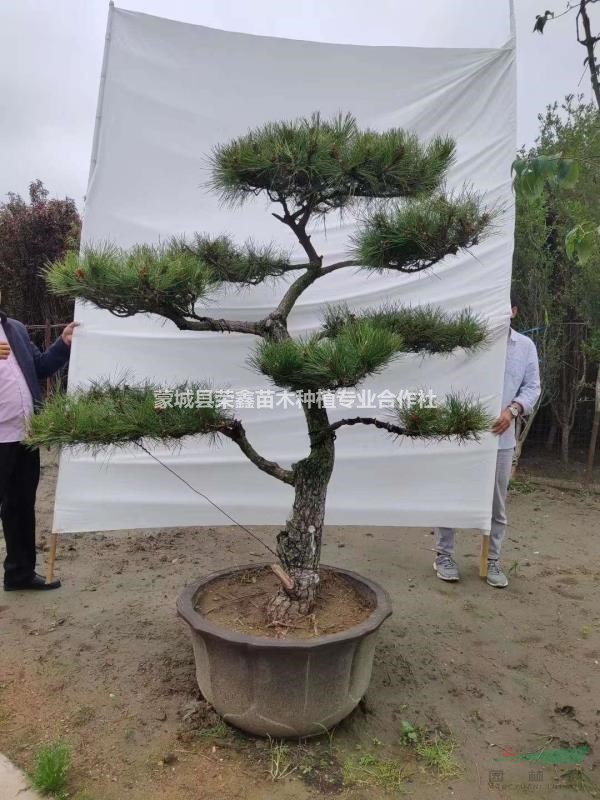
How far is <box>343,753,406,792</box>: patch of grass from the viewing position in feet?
4.87

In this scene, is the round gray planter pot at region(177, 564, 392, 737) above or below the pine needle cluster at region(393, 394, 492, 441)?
below

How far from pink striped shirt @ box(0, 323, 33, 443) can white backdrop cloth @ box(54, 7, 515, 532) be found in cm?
20

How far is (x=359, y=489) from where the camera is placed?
2721 mm

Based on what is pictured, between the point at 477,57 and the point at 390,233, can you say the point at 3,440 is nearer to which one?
the point at 390,233

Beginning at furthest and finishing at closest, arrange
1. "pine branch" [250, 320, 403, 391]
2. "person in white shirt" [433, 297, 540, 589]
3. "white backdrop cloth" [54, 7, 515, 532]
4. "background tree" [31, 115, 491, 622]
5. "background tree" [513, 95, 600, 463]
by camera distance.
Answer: "background tree" [513, 95, 600, 463]
"person in white shirt" [433, 297, 540, 589]
"white backdrop cloth" [54, 7, 515, 532]
"background tree" [31, 115, 491, 622]
"pine branch" [250, 320, 403, 391]

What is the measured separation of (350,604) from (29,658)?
116cm

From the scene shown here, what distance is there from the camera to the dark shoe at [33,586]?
2592 millimetres

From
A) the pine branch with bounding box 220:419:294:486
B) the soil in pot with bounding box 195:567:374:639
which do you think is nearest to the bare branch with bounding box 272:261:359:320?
the pine branch with bounding box 220:419:294:486

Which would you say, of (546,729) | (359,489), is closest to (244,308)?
(359,489)

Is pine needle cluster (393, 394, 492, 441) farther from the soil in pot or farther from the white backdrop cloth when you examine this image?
the white backdrop cloth

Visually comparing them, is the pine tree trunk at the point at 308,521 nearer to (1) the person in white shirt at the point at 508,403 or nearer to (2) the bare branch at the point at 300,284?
(2) the bare branch at the point at 300,284

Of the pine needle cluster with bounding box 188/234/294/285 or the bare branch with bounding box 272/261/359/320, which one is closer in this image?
the bare branch with bounding box 272/261/359/320

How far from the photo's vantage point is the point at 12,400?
2.38 meters

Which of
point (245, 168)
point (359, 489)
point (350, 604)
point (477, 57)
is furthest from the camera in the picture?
point (359, 489)
